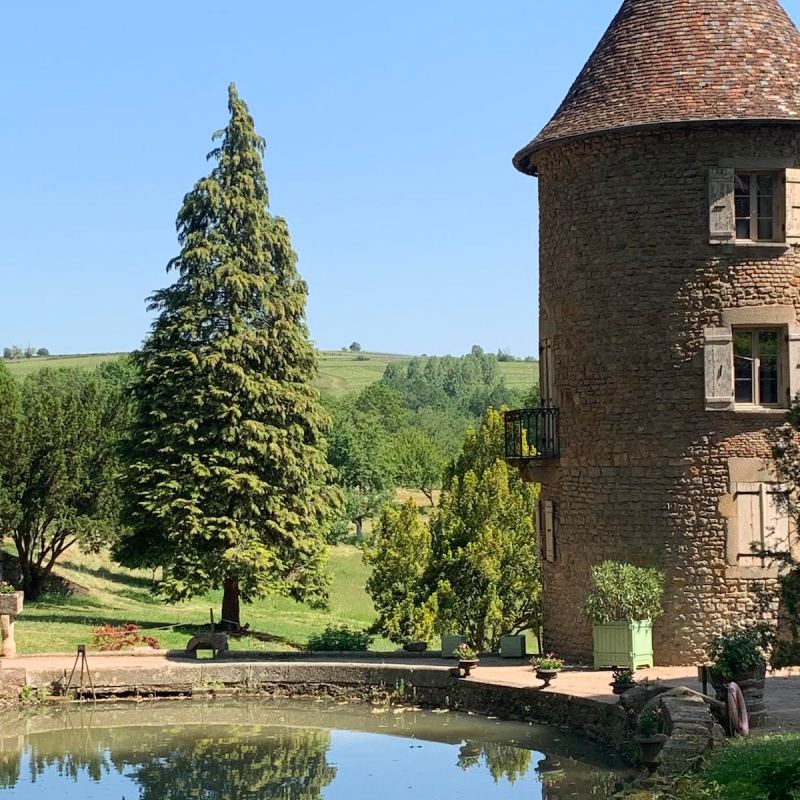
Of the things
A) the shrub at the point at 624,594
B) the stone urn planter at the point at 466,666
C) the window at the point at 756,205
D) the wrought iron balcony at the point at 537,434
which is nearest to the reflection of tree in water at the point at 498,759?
the stone urn planter at the point at 466,666

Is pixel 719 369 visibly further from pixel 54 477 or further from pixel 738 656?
pixel 54 477

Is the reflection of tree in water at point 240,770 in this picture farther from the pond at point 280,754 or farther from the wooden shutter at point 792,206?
the wooden shutter at point 792,206

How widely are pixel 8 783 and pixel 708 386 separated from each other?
42.4 feet

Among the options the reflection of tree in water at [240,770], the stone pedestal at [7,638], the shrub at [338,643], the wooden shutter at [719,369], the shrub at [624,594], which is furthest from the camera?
the shrub at [338,643]

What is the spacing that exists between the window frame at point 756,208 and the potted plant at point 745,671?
844cm

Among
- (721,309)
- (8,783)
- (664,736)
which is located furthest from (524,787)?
(721,309)

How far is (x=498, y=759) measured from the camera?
67.1ft

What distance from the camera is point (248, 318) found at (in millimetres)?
35250

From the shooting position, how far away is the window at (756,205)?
24406mm

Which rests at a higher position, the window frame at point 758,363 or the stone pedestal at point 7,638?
the window frame at point 758,363

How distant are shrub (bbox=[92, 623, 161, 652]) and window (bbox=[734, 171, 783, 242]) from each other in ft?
46.8

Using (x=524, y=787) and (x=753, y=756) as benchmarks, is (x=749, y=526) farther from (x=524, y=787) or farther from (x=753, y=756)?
(x=753, y=756)

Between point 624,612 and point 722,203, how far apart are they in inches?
283

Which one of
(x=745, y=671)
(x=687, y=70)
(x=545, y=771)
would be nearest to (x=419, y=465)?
(x=687, y=70)
